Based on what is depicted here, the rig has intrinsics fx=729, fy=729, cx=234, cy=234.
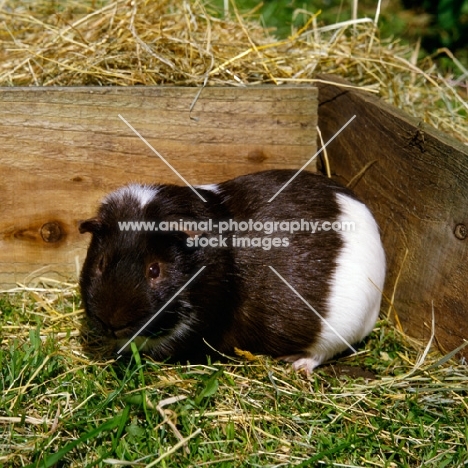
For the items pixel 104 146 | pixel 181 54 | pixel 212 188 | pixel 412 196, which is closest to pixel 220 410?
pixel 212 188

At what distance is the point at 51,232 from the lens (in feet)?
13.4

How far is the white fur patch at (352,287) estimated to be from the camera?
11.7ft

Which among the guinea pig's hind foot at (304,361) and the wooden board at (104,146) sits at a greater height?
the wooden board at (104,146)

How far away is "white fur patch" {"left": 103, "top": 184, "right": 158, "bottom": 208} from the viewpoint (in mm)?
3381

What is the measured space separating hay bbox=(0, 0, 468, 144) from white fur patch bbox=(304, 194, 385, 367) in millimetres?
961

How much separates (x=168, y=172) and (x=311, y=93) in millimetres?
924

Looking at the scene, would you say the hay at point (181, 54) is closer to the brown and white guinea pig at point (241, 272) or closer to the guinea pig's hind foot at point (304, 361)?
the brown and white guinea pig at point (241, 272)

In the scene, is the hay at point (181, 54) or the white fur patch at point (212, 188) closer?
the white fur patch at point (212, 188)

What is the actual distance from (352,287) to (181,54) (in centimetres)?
181

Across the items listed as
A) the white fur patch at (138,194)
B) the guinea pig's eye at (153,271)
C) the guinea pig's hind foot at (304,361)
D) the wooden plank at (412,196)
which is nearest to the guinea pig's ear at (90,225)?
the white fur patch at (138,194)

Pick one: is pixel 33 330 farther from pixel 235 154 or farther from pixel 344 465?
pixel 344 465

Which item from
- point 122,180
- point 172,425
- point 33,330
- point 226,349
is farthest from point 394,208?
point 33,330

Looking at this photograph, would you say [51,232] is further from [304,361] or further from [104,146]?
[304,361]

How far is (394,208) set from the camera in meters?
3.92
